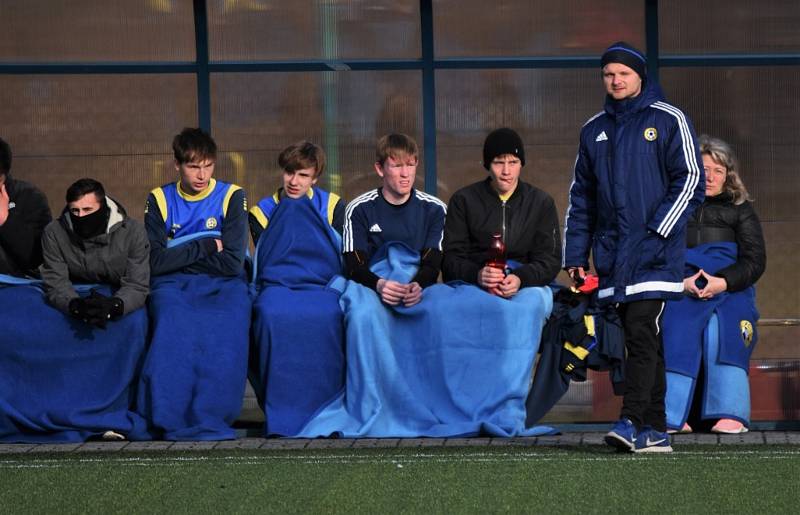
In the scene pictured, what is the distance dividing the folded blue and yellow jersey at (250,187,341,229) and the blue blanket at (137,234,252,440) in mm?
693

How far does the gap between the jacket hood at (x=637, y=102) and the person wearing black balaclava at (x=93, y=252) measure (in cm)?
244

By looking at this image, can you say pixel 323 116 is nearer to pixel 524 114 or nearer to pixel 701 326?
pixel 524 114

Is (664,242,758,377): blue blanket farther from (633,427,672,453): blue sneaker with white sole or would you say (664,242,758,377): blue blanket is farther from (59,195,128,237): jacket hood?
(59,195,128,237): jacket hood

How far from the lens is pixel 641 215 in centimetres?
665

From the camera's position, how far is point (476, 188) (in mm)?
7906

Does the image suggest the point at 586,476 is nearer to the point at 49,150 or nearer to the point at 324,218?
the point at 324,218

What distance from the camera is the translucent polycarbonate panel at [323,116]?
30.7 ft

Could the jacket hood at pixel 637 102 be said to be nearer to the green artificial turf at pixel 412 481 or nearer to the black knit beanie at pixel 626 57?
the black knit beanie at pixel 626 57

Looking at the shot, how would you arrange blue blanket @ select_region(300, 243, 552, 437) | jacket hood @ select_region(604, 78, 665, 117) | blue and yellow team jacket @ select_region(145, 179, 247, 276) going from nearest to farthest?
1. jacket hood @ select_region(604, 78, 665, 117)
2. blue blanket @ select_region(300, 243, 552, 437)
3. blue and yellow team jacket @ select_region(145, 179, 247, 276)

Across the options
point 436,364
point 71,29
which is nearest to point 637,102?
point 436,364

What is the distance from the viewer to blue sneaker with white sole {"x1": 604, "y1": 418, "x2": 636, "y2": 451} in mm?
6539

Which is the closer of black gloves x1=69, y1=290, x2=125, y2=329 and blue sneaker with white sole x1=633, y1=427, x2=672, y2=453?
blue sneaker with white sole x1=633, y1=427, x2=672, y2=453

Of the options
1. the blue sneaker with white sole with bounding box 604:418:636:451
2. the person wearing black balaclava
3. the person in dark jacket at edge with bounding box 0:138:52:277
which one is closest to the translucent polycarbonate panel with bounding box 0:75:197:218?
the person in dark jacket at edge with bounding box 0:138:52:277

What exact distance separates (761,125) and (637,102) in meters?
2.83
